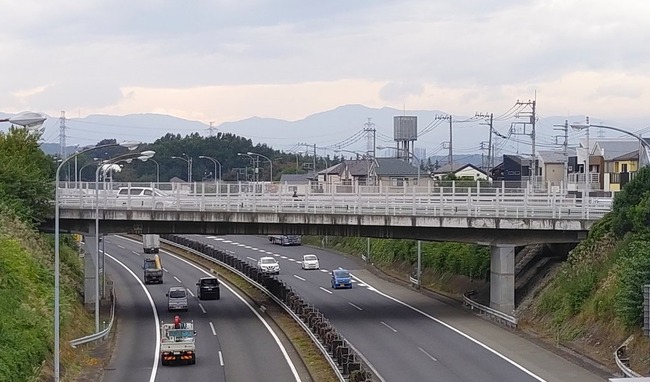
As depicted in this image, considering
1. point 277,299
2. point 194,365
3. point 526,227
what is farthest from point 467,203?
point 194,365

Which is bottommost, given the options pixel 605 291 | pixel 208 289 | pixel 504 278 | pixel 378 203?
pixel 208 289

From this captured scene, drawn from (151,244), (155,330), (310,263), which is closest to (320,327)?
(155,330)

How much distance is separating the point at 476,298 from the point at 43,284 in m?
25.4

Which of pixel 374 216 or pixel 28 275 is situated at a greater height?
pixel 374 216

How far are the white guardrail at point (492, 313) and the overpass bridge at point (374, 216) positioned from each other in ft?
2.56

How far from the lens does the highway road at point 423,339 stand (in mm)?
35094

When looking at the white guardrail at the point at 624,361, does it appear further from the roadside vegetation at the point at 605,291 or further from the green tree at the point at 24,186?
the green tree at the point at 24,186

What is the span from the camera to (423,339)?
4350 cm

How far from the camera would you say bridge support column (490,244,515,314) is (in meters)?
49.9

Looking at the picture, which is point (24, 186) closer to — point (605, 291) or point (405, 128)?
point (605, 291)

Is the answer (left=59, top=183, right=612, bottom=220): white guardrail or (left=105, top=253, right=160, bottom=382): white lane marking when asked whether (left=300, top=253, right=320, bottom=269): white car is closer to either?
(left=105, top=253, right=160, bottom=382): white lane marking

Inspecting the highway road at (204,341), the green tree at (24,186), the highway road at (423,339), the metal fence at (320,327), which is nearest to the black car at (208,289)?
the highway road at (204,341)

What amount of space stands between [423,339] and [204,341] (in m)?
10.2


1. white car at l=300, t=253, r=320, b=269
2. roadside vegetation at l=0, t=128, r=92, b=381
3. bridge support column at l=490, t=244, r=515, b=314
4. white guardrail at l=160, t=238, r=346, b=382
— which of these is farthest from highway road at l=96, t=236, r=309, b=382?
bridge support column at l=490, t=244, r=515, b=314
